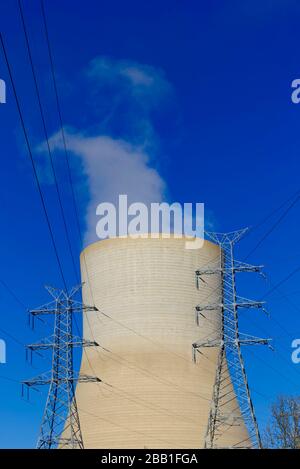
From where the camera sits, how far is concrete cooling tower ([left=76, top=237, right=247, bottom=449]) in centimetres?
2898

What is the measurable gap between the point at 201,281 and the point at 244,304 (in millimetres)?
7057

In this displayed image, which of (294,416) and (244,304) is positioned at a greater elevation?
(244,304)

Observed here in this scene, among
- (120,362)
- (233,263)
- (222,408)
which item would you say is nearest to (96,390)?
(120,362)

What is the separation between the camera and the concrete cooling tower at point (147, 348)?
1141 inches

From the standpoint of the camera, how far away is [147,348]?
30109 mm

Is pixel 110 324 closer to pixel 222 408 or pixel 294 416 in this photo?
pixel 222 408

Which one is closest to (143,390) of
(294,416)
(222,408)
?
(222,408)
